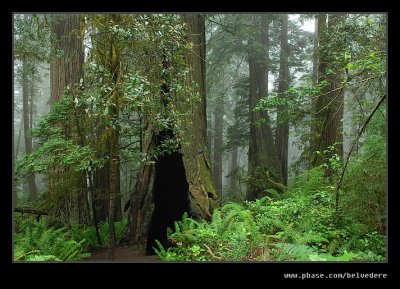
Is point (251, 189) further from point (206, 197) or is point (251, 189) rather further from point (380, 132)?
point (380, 132)

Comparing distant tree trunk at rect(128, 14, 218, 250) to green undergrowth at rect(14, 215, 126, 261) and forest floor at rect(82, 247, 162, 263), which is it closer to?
forest floor at rect(82, 247, 162, 263)

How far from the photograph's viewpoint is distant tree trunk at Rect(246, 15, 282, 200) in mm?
13336

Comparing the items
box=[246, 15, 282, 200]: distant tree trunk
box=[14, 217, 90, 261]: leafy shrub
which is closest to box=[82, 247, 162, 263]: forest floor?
box=[14, 217, 90, 261]: leafy shrub

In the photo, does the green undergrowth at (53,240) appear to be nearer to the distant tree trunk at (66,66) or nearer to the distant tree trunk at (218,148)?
the distant tree trunk at (66,66)

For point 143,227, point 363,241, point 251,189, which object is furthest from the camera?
point 251,189

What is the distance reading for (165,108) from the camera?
6062mm

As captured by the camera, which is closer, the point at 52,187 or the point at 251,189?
the point at 52,187

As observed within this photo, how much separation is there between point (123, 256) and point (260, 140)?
9968 millimetres

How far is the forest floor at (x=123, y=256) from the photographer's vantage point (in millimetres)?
7105

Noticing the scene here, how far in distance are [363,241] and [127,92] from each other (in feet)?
15.5

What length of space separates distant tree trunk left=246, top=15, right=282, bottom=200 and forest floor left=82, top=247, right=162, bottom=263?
653cm

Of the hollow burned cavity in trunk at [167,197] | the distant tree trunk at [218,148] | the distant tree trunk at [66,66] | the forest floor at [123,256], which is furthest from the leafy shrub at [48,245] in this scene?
the distant tree trunk at [218,148]

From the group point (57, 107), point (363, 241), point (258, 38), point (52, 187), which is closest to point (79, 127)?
point (57, 107)

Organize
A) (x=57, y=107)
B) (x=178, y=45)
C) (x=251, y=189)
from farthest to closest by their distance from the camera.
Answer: (x=251, y=189)
(x=57, y=107)
(x=178, y=45)
